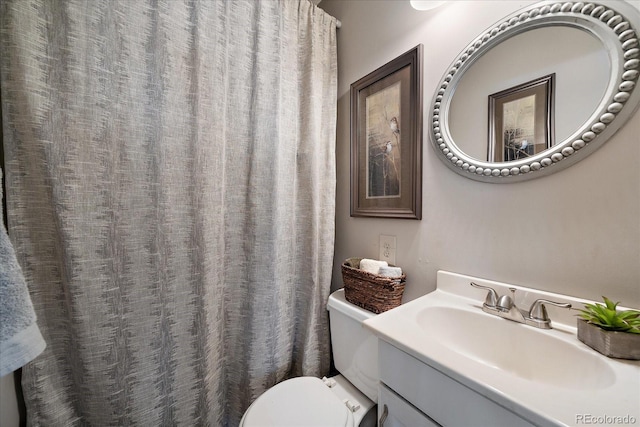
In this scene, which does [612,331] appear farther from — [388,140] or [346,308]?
[388,140]

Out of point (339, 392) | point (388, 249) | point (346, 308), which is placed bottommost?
point (339, 392)

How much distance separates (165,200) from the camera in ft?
2.54

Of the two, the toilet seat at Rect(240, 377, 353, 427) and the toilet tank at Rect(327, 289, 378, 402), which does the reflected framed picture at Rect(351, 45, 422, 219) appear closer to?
the toilet tank at Rect(327, 289, 378, 402)

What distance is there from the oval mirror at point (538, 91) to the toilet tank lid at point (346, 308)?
2.19ft

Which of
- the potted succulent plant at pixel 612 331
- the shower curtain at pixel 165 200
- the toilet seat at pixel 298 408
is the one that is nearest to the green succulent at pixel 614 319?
the potted succulent plant at pixel 612 331

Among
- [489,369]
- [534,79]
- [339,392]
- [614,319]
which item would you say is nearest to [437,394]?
[489,369]

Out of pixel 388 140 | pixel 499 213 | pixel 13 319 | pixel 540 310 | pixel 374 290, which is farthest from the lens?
pixel 388 140

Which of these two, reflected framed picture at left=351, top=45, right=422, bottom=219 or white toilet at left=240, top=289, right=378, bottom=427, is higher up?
reflected framed picture at left=351, top=45, right=422, bottom=219

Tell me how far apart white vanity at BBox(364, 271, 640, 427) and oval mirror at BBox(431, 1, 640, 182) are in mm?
428

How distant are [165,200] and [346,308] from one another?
0.84 metres

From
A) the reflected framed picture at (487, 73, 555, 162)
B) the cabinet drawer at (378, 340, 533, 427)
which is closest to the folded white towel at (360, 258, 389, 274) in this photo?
the cabinet drawer at (378, 340, 533, 427)

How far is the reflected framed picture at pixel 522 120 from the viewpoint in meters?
0.65

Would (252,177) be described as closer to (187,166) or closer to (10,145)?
(187,166)

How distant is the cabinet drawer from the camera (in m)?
0.42
